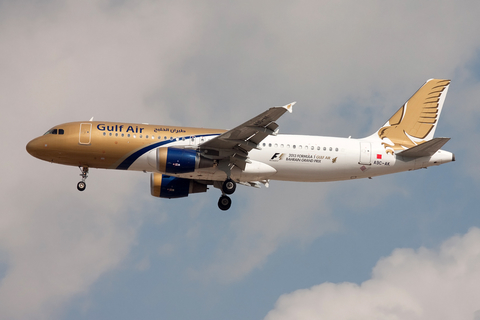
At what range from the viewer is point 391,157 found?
141 feet

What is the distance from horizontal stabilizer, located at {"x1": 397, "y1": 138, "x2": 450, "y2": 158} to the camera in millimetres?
41181

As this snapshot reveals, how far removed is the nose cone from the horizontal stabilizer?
24.0 meters

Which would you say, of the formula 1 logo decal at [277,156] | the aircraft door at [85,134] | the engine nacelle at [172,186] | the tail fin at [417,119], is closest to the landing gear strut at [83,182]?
the aircraft door at [85,134]

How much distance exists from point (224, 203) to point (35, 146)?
1311 centimetres

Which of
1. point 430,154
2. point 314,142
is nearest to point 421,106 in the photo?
point 430,154

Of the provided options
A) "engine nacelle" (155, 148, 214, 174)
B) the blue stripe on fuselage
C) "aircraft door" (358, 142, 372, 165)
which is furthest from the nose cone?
"aircraft door" (358, 142, 372, 165)

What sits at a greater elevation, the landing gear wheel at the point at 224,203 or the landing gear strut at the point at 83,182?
the landing gear strut at the point at 83,182

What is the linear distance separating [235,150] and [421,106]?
52.5 feet

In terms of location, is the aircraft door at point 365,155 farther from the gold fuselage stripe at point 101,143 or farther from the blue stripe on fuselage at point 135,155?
the blue stripe on fuselage at point 135,155

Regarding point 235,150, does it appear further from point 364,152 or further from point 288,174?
point 364,152

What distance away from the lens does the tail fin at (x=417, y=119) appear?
4525 centimetres

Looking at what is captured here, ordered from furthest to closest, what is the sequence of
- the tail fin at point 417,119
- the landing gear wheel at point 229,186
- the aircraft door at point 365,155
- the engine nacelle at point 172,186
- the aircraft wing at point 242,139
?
the tail fin at point 417,119
the engine nacelle at point 172,186
the aircraft door at point 365,155
the landing gear wheel at point 229,186
the aircraft wing at point 242,139

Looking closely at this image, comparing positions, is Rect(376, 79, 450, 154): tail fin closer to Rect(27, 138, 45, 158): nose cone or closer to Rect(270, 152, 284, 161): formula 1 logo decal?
Rect(270, 152, 284, 161): formula 1 logo decal

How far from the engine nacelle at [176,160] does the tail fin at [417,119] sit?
1384 centimetres
